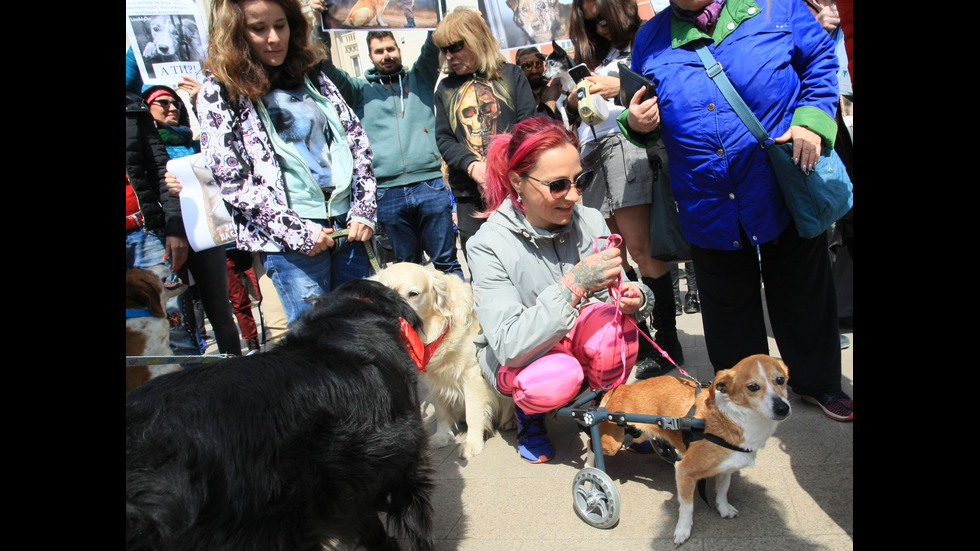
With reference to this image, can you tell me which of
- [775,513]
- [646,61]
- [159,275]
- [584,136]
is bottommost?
[775,513]

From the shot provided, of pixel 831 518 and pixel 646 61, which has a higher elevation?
pixel 646 61

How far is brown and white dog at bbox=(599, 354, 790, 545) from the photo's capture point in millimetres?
1975

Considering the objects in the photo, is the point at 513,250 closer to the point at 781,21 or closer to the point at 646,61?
the point at 646,61

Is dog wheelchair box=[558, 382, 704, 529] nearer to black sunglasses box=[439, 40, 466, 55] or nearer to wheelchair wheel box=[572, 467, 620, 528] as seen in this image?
wheelchair wheel box=[572, 467, 620, 528]

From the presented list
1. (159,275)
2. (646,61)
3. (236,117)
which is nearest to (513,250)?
(646,61)

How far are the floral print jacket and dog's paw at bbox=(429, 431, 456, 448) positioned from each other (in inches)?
51.4

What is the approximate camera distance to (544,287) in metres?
2.65

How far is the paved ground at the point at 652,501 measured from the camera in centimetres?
211

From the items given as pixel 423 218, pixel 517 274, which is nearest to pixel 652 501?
pixel 517 274

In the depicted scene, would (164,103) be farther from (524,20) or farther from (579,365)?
(579,365)

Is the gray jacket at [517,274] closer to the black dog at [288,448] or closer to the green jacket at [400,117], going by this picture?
the black dog at [288,448]

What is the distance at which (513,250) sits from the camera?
2645mm
